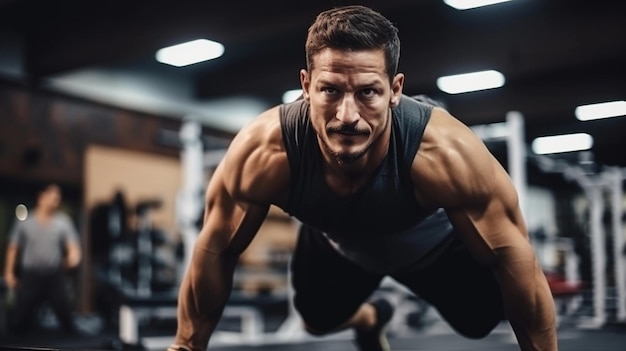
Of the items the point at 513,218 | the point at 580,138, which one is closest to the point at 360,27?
the point at 513,218

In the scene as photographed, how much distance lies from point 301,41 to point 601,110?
423 cm

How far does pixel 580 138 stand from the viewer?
10953 mm

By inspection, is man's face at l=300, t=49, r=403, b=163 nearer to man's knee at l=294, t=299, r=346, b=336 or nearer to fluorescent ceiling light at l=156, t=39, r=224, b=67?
man's knee at l=294, t=299, r=346, b=336

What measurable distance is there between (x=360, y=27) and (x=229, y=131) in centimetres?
752

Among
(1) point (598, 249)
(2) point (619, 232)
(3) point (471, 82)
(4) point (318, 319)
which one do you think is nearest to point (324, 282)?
(4) point (318, 319)

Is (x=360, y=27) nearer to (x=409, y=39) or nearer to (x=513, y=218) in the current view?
(x=513, y=218)

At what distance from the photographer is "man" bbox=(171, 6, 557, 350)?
4.17 feet

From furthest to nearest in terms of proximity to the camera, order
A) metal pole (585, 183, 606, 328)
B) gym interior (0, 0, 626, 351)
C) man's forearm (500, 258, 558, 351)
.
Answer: metal pole (585, 183, 606, 328)
gym interior (0, 0, 626, 351)
man's forearm (500, 258, 558, 351)

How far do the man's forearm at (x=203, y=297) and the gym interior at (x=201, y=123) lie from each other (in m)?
2.67

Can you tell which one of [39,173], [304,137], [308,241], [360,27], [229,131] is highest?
[229,131]

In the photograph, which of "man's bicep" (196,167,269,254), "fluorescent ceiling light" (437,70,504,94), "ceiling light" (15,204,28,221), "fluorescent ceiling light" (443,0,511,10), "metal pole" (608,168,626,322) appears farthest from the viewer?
"fluorescent ceiling light" (437,70,504,94)

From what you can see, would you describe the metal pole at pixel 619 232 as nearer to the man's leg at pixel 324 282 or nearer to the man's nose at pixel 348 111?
the man's leg at pixel 324 282

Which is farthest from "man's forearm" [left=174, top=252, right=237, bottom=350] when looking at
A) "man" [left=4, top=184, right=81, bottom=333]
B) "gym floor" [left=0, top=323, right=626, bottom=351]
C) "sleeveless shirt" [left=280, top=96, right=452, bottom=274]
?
"man" [left=4, top=184, right=81, bottom=333]

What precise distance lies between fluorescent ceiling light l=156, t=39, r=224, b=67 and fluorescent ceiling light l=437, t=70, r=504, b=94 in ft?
7.38
